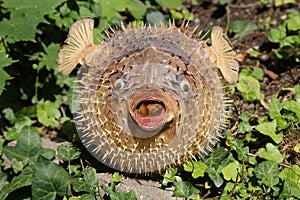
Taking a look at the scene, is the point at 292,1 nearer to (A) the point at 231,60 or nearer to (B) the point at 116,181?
(A) the point at 231,60

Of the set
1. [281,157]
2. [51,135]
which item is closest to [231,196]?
[281,157]

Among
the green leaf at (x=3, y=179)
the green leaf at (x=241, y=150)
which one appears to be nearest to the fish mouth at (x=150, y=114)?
the green leaf at (x=241, y=150)

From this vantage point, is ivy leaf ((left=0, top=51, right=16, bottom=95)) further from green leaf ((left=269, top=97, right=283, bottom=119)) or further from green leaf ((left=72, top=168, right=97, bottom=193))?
green leaf ((left=269, top=97, right=283, bottom=119))

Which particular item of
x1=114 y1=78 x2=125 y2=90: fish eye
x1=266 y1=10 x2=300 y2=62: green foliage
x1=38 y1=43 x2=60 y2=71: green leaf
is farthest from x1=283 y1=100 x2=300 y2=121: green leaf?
x1=38 y1=43 x2=60 y2=71: green leaf

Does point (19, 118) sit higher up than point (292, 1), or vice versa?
point (292, 1)

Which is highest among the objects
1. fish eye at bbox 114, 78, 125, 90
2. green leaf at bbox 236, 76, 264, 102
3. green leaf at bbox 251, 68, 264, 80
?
green leaf at bbox 251, 68, 264, 80

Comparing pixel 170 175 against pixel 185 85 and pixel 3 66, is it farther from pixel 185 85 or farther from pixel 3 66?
pixel 3 66
